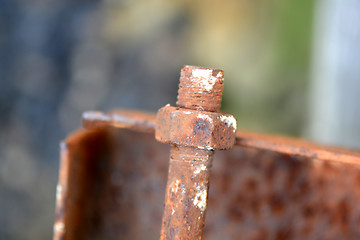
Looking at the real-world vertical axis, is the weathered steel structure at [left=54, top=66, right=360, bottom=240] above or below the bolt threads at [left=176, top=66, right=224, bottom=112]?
below

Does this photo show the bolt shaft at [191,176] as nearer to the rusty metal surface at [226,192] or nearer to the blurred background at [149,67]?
the rusty metal surface at [226,192]

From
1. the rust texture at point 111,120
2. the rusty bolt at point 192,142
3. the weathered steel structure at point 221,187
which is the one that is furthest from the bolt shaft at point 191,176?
the rust texture at point 111,120

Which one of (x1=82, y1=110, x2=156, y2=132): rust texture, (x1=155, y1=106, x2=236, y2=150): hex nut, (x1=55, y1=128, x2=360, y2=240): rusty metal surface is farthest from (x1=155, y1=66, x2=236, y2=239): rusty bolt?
(x1=55, y1=128, x2=360, y2=240): rusty metal surface

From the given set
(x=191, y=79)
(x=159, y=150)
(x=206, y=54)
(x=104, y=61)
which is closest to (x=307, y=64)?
(x=206, y=54)

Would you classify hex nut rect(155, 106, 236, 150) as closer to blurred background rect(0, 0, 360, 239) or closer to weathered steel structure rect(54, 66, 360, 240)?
weathered steel structure rect(54, 66, 360, 240)

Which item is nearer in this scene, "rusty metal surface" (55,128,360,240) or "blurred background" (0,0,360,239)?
"rusty metal surface" (55,128,360,240)

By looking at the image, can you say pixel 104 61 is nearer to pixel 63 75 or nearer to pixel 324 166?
pixel 63 75

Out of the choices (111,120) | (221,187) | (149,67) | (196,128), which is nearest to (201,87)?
(196,128)
